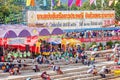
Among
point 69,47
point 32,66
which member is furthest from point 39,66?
point 69,47

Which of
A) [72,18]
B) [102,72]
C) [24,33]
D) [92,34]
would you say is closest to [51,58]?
[24,33]

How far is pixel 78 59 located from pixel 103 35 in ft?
29.6

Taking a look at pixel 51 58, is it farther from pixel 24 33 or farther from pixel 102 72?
pixel 102 72

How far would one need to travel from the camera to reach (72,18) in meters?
39.0

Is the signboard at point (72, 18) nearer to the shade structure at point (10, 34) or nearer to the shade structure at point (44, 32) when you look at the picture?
the shade structure at point (44, 32)

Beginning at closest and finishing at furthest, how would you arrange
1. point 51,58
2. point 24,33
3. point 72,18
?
1. point 24,33
2. point 51,58
3. point 72,18

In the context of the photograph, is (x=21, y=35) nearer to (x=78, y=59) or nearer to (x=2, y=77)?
(x=2, y=77)

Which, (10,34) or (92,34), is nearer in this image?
(10,34)

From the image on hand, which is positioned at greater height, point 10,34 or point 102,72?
point 10,34

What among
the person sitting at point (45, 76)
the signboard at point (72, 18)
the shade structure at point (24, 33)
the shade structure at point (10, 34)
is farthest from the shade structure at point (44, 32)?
the signboard at point (72, 18)

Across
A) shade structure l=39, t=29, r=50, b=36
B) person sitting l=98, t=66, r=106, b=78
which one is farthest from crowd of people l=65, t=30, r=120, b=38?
person sitting l=98, t=66, r=106, b=78

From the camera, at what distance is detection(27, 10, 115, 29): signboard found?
3619 cm

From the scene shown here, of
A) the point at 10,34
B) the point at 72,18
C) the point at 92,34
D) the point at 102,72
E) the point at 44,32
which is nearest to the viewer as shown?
the point at 10,34

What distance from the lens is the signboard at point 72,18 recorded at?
1425 inches
